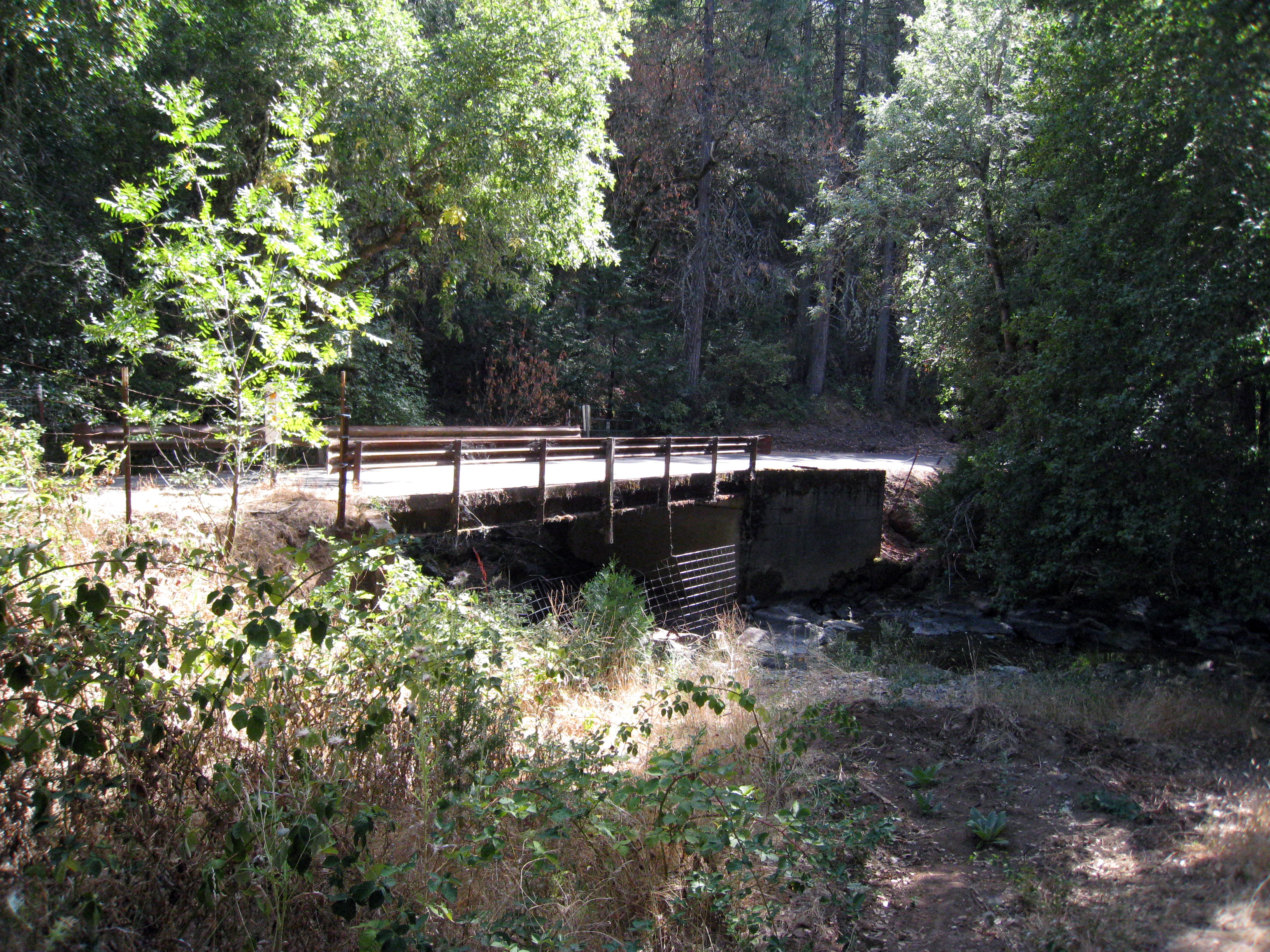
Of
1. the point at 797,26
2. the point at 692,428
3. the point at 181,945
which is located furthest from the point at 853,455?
the point at 181,945

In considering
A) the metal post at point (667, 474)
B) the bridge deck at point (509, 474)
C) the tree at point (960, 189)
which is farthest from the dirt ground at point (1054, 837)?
the tree at point (960, 189)

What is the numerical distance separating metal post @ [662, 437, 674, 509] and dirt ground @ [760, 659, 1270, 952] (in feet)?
25.2

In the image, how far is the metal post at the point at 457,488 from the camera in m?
10.3

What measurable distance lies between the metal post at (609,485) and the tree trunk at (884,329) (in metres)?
16.4

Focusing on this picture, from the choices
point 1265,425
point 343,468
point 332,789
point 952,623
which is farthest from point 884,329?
point 332,789

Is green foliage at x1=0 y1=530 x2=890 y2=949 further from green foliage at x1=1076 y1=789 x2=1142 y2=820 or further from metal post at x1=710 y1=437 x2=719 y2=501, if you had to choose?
metal post at x1=710 y1=437 x2=719 y2=501

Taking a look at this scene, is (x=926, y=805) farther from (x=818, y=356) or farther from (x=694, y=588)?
(x=818, y=356)

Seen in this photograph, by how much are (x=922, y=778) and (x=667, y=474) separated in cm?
950

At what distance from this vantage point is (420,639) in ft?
16.0

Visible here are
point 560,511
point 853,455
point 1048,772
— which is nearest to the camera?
point 1048,772

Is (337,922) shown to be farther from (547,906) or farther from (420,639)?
(420,639)

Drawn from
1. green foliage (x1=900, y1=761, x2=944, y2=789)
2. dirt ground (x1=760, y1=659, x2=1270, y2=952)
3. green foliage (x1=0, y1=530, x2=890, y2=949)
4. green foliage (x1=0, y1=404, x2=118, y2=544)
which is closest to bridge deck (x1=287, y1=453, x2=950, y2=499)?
green foliage (x1=0, y1=404, x2=118, y2=544)

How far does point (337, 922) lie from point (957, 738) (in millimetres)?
4947

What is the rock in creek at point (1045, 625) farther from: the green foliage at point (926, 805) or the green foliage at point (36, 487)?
the green foliage at point (36, 487)
